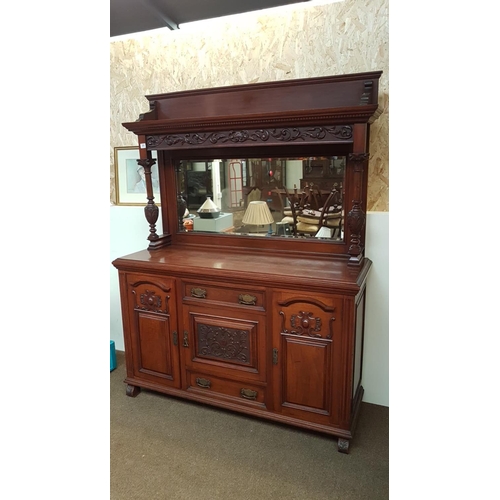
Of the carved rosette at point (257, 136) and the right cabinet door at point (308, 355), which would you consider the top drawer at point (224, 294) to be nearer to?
the right cabinet door at point (308, 355)

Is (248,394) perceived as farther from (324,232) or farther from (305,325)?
(324,232)

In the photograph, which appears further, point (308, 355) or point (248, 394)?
point (248, 394)

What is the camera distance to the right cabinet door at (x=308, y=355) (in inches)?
73.9

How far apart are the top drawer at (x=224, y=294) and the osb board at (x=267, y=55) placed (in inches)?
35.1

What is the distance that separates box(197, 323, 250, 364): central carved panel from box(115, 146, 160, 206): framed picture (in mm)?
1224

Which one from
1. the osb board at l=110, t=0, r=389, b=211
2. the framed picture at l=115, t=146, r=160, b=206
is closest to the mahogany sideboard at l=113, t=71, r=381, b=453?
the osb board at l=110, t=0, r=389, b=211

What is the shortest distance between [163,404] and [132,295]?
74cm

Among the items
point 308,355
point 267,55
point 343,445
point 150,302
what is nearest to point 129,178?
point 150,302

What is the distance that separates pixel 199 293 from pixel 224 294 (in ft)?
0.54

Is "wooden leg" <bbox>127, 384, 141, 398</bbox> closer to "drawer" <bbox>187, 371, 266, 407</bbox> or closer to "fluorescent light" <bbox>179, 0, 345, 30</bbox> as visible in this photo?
"drawer" <bbox>187, 371, 266, 407</bbox>

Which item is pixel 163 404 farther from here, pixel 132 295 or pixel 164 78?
pixel 164 78

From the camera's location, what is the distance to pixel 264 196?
238cm

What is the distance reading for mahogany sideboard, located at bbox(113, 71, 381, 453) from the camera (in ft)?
6.23
